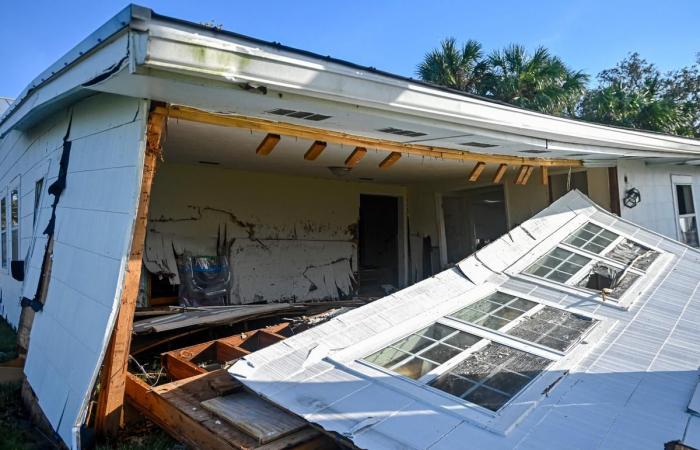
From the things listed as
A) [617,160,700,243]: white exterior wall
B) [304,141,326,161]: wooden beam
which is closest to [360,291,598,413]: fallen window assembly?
[304,141,326,161]: wooden beam

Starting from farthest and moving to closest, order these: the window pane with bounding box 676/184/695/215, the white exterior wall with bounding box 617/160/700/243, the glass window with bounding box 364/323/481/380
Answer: the window pane with bounding box 676/184/695/215 < the white exterior wall with bounding box 617/160/700/243 < the glass window with bounding box 364/323/481/380

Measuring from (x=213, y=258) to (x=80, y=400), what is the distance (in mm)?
4401

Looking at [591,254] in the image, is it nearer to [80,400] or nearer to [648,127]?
[80,400]

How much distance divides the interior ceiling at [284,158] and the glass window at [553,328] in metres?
2.42

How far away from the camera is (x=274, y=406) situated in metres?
2.94

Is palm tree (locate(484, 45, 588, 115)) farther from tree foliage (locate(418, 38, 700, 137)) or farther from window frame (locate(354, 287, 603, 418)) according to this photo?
window frame (locate(354, 287, 603, 418))

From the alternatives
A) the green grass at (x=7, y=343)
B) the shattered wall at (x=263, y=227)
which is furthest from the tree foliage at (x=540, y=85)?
the green grass at (x=7, y=343)

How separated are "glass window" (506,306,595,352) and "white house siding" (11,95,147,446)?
3058mm

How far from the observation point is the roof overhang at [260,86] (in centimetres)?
254

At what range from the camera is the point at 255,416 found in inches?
111

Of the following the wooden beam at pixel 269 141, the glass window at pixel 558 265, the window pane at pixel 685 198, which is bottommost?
the glass window at pixel 558 265

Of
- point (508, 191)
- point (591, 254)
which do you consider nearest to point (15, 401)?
point (591, 254)

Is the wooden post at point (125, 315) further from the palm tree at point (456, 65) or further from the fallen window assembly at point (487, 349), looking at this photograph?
the palm tree at point (456, 65)

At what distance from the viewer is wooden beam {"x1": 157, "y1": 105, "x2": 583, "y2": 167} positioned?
3.53m
